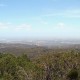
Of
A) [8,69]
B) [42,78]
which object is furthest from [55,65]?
[8,69]

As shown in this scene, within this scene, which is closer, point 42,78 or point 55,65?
point 42,78

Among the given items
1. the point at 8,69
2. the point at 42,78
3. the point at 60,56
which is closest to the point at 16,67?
the point at 8,69

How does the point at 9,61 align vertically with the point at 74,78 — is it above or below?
above

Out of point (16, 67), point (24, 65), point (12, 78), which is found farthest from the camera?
point (24, 65)

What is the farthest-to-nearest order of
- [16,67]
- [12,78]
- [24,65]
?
1. [24,65]
2. [16,67]
3. [12,78]

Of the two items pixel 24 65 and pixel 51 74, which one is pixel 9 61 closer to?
pixel 24 65

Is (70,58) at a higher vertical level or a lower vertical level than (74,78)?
higher

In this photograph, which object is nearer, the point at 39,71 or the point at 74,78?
the point at 39,71

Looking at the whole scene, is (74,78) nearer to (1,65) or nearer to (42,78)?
(42,78)
